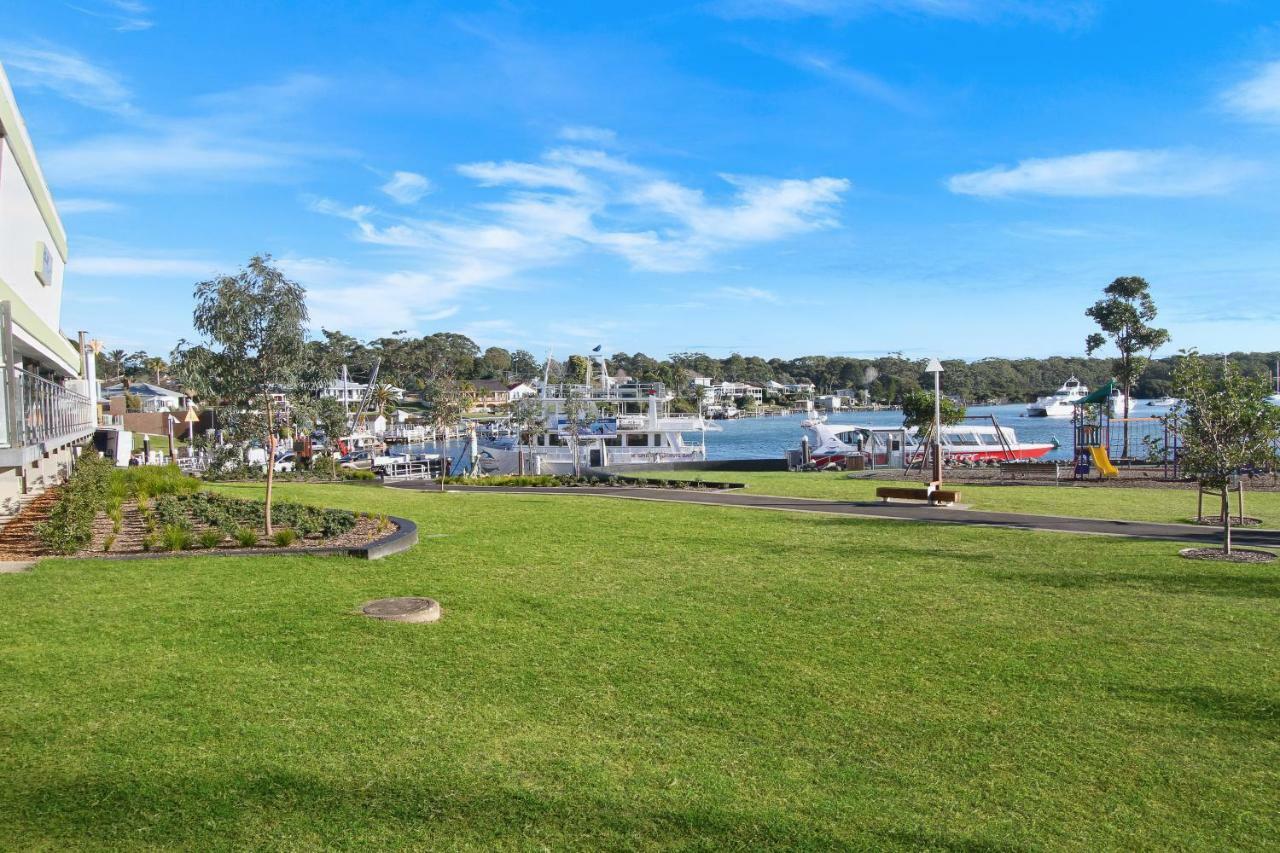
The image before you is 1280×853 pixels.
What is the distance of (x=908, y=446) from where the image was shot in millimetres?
44062

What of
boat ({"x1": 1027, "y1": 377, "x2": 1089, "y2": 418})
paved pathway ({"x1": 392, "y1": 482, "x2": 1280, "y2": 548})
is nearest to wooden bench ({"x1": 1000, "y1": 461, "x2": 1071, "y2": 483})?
paved pathway ({"x1": 392, "y1": 482, "x2": 1280, "y2": 548})

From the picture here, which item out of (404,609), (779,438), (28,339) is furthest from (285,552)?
(779,438)

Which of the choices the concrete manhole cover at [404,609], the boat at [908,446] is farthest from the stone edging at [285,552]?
the boat at [908,446]

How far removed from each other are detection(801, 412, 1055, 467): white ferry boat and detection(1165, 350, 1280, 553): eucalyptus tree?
26493mm

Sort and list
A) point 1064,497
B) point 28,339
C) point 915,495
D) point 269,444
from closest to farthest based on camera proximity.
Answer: point 269,444 → point 28,339 → point 915,495 → point 1064,497

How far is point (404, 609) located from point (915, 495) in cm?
1489

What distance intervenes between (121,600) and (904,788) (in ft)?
27.8

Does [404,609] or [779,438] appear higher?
[404,609]

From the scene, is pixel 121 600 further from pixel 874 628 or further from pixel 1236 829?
pixel 1236 829

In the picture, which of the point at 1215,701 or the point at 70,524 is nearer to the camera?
the point at 1215,701

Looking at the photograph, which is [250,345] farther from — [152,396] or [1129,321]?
[152,396]

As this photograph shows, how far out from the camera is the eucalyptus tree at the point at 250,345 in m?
13.4

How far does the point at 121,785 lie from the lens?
16.3 feet

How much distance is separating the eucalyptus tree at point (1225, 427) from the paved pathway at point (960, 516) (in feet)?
4.98
